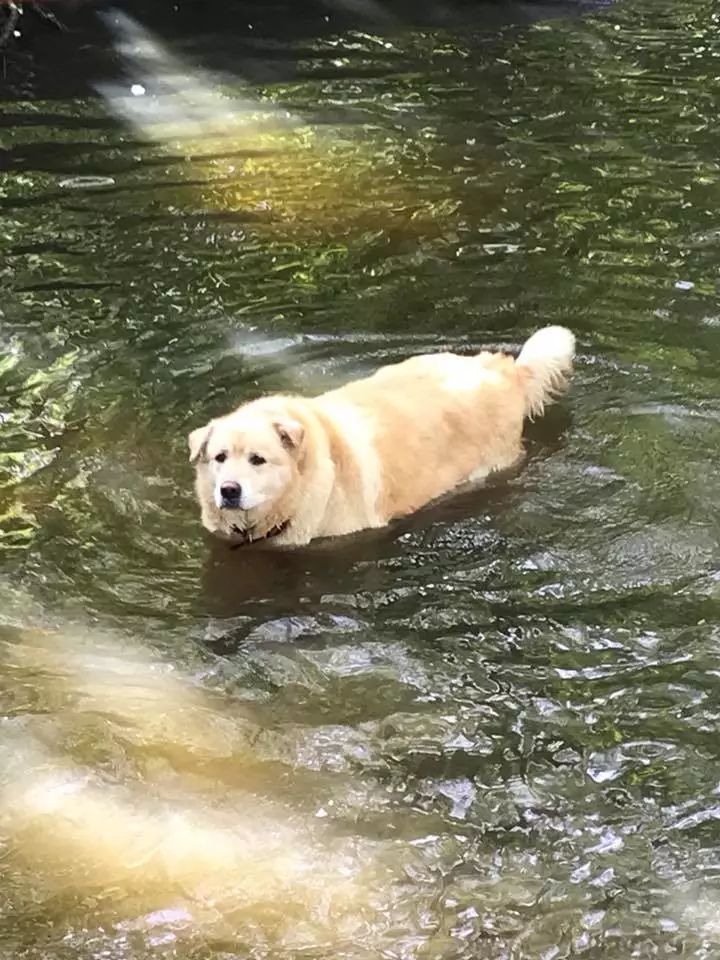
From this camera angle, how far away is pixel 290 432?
633 cm

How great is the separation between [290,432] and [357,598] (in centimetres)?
94

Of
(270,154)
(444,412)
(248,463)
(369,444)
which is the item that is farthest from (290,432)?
(270,154)

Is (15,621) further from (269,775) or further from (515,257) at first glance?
(515,257)

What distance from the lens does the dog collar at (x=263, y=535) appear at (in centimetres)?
660

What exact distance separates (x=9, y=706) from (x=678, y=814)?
9.81ft

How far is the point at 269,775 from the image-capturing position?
16.8ft

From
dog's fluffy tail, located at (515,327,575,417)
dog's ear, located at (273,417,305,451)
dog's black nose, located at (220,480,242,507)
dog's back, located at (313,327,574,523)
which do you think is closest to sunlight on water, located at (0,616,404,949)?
dog's black nose, located at (220,480,242,507)

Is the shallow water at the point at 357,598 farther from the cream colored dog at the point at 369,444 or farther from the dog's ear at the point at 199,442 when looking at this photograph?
the dog's ear at the point at 199,442

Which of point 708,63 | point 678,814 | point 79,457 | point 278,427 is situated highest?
point 708,63

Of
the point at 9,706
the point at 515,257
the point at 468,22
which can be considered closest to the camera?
the point at 9,706

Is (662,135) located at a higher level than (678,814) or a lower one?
higher

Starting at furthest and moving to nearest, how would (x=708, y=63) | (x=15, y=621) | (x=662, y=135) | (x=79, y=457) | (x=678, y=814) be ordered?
(x=708, y=63), (x=662, y=135), (x=79, y=457), (x=15, y=621), (x=678, y=814)

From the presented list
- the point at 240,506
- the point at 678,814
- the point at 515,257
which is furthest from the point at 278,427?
the point at 515,257

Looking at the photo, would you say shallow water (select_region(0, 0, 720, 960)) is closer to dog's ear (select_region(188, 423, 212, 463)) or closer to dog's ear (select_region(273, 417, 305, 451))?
dog's ear (select_region(188, 423, 212, 463))
